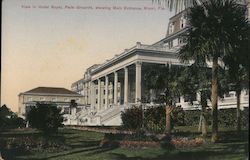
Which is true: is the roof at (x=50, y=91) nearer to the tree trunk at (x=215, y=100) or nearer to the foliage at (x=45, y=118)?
the foliage at (x=45, y=118)

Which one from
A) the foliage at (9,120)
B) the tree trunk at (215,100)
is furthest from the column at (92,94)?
the tree trunk at (215,100)

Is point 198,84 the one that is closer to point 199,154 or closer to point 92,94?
point 199,154

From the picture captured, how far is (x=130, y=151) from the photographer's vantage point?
14500 mm

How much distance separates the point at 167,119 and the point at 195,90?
132 cm

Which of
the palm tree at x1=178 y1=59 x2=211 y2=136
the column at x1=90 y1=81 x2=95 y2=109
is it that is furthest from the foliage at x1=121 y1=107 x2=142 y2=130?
the column at x1=90 y1=81 x2=95 y2=109

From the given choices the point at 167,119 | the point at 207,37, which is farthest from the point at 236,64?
the point at 167,119

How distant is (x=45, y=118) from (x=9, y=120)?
1.19 metres

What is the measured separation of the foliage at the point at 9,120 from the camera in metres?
14.8

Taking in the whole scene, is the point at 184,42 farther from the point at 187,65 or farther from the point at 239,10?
the point at 239,10

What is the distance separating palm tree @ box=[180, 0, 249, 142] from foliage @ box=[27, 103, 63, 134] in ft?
15.7

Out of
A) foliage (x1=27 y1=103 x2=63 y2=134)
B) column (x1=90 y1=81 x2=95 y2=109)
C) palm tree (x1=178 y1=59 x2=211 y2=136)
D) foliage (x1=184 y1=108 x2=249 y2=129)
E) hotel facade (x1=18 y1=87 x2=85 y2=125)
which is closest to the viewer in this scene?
foliage (x1=184 y1=108 x2=249 y2=129)

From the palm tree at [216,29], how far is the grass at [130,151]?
81.8 inches

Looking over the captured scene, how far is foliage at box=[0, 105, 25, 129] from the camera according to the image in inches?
582

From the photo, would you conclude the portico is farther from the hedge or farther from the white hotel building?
the hedge
